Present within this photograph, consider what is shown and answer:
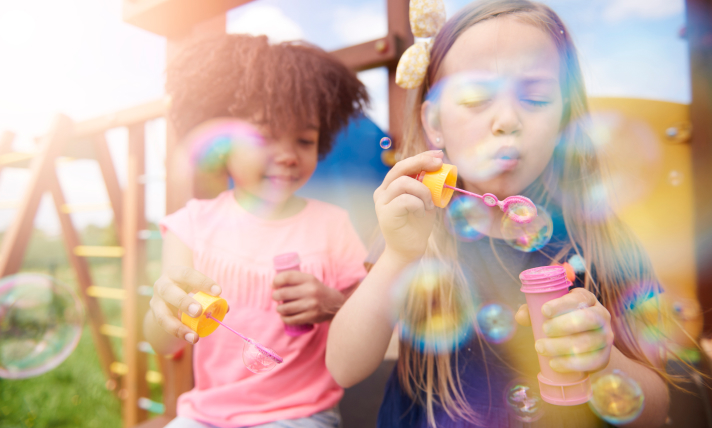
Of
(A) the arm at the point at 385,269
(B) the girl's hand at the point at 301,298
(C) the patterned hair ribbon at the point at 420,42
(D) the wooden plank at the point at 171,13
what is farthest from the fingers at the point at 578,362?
(D) the wooden plank at the point at 171,13

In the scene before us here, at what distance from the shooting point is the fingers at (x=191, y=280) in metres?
0.57

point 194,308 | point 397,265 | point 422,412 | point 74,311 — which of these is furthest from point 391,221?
point 74,311

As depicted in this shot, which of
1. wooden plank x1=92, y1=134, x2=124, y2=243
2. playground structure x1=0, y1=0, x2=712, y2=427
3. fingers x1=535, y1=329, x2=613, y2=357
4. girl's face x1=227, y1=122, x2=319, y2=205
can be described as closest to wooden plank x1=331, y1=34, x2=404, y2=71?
playground structure x1=0, y1=0, x2=712, y2=427

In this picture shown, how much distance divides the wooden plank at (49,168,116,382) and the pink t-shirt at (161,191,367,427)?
150 centimetres

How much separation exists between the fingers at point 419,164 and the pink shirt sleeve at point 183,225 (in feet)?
1.93

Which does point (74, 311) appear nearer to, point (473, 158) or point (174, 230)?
point (174, 230)

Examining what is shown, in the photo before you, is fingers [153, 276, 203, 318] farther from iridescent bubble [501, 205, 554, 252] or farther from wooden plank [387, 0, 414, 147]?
wooden plank [387, 0, 414, 147]

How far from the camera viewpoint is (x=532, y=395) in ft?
2.05

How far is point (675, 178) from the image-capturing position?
1237 millimetres

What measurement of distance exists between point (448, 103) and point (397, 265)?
31cm

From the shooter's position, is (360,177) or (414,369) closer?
(414,369)

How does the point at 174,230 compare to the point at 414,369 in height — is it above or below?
above

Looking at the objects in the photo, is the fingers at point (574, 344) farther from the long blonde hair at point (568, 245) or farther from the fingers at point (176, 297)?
the fingers at point (176, 297)

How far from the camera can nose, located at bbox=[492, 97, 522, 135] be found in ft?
1.86
